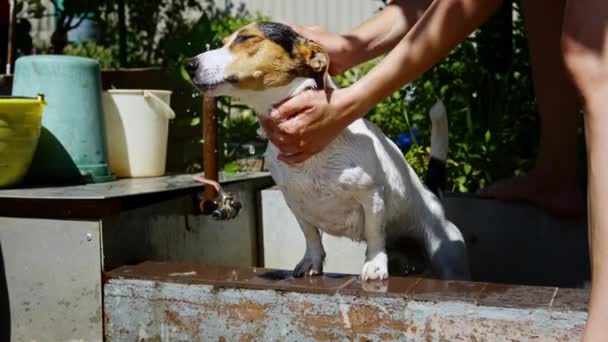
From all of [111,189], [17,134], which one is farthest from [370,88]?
[17,134]

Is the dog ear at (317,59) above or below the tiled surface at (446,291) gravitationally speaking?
above

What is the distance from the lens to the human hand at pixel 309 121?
2.21 meters

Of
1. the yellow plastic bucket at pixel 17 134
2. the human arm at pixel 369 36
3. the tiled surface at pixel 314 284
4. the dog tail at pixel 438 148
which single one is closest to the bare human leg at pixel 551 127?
→ the dog tail at pixel 438 148

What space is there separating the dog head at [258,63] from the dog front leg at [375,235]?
0.36 metres

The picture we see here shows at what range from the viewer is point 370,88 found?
2.24 m

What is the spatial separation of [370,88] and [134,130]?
129cm

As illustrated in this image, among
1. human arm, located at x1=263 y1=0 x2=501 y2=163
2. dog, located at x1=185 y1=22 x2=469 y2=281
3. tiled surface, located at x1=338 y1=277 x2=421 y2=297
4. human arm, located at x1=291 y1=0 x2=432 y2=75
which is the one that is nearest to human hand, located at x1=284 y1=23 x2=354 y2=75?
human arm, located at x1=291 y1=0 x2=432 y2=75

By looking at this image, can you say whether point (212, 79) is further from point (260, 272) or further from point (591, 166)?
point (591, 166)

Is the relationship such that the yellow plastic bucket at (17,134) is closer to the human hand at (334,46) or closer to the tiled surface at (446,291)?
the human hand at (334,46)

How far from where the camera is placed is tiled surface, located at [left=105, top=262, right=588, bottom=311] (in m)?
2.03

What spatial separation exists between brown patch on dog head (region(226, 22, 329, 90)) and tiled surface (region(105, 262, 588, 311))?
53cm

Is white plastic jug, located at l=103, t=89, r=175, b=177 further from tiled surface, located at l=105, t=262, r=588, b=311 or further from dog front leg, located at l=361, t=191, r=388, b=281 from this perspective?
dog front leg, located at l=361, t=191, r=388, b=281

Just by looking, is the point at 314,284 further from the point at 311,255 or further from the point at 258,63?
the point at 258,63

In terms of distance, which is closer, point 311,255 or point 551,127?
point 311,255
